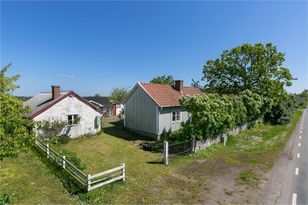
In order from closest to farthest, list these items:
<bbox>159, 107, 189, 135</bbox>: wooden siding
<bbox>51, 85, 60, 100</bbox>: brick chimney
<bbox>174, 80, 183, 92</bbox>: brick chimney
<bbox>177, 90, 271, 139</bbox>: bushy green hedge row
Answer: <bbox>177, 90, 271, 139</bbox>: bushy green hedge row < <bbox>159, 107, 189, 135</bbox>: wooden siding < <bbox>51, 85, 60, 100</bbox>: brick chimney < <bbox>174, 80, 183, 92</bbox>: brick chimney

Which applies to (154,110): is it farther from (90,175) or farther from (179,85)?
(90,175)

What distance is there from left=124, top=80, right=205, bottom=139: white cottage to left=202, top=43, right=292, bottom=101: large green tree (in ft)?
43.6

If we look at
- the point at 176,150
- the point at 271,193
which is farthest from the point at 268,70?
the point at 271,193

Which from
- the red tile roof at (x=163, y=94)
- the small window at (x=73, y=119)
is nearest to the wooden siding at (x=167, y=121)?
the red tile roof at (x=163, y=94)

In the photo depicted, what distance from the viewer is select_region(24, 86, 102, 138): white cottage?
20.1 m

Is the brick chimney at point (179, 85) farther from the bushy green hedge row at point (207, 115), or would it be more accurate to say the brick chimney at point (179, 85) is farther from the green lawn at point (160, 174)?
the green lawn at point (160, 174)

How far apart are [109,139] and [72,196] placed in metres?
Result: 12.0

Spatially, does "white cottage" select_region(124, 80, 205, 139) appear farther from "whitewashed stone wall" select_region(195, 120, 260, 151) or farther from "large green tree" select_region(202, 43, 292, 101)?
"large green tree" select_region(202, 43, 292, 101)

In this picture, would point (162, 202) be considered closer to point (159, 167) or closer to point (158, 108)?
point (159, 167)

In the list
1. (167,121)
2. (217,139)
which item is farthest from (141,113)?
(217,139)

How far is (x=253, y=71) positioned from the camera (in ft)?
107

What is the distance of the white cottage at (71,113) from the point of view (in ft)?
66.0

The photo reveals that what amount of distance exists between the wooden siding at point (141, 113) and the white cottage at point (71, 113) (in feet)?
13.6

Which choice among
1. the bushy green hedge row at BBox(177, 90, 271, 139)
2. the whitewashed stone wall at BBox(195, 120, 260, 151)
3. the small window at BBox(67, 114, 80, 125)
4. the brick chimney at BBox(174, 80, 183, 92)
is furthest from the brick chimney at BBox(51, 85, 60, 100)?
the whitewashed stone wall at BBox(195, 120, 260, 151)
